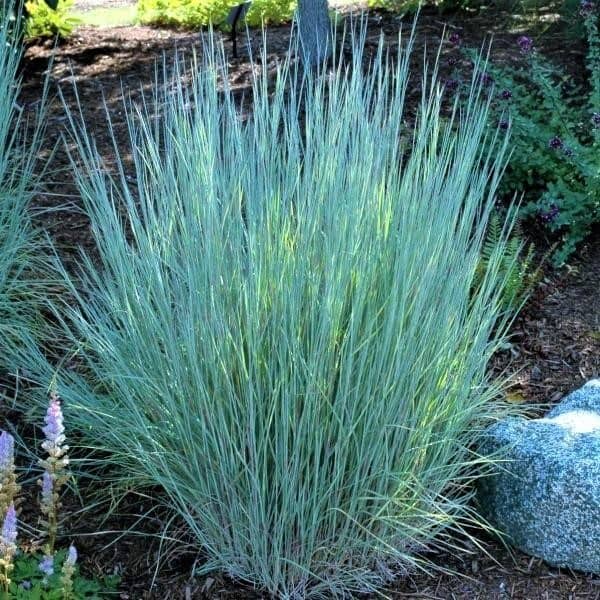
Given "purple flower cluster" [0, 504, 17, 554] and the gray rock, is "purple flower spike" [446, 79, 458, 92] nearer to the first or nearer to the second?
the gray rock

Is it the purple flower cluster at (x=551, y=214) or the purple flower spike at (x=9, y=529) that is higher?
the purple flower spike at (x=9, y=529)

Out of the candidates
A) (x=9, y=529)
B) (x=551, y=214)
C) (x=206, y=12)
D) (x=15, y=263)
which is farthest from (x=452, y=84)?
(x=9, y=529)

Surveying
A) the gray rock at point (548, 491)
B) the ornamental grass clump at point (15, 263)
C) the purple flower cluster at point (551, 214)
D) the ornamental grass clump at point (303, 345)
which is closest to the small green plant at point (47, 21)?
the ornamental grass clump at point (15, 263)

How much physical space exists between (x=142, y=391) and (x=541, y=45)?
4.35m

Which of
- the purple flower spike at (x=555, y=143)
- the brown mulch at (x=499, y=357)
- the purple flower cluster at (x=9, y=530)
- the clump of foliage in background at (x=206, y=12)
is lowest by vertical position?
the brown mulch at (x=499, y=357)

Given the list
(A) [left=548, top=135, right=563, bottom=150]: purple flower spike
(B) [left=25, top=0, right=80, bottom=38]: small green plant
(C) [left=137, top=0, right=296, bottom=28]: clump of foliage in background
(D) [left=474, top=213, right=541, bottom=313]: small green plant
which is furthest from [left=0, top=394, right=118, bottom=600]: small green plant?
(C) [left=137, top=0, right=296, bottom=28]: clump of foliage in background

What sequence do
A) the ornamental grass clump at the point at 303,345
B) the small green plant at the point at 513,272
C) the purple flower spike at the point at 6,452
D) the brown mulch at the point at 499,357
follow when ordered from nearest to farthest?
the purple flower spike at the point at 6,452 → the ornamental grass clump at the point at 303,345 → the brown mulch at the point at 499,357 → the small green plant at the point at 513,272

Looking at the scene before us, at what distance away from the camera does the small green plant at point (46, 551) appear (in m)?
1.88

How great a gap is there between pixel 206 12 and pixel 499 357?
154 inches

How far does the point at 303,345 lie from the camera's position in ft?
7.90

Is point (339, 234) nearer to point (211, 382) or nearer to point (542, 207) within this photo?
point (211, 382)

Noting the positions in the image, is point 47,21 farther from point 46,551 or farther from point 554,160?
point 46,551

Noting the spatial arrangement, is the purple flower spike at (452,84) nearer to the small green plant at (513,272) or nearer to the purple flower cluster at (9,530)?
the small green plant at (513,272)

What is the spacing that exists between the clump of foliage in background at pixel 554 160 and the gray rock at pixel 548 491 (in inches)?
52.7
